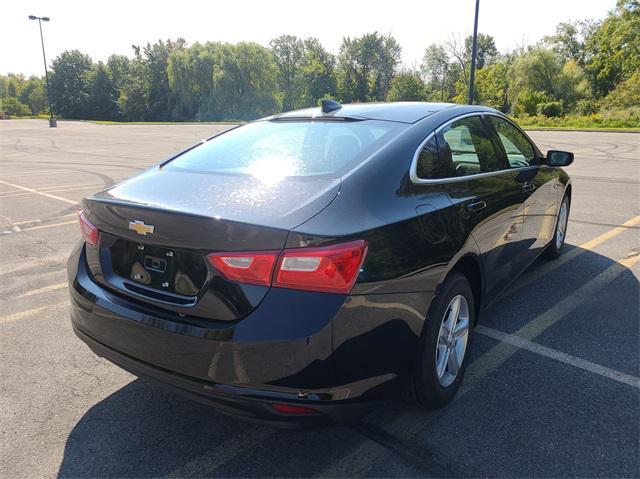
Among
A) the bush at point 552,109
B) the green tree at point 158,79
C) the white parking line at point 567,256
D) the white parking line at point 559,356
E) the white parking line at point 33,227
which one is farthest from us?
the green tree at point 158,79

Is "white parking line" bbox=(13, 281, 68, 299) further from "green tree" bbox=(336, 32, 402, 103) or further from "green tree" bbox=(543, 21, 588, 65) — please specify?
"green tree" bbox=(336, 32, 402, 103)

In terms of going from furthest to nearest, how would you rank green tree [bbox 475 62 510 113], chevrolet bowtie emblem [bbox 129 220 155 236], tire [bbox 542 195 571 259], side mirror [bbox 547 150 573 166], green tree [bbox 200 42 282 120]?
green tree [bbox 200 42 282 120] < green tree [bbox 475 62 510 113] < tire [bbox 542 195 571 259] < side mirror [bbox 547 150 573 166] < chevrolet bowtie emblem [bbox 129 220 155 236]

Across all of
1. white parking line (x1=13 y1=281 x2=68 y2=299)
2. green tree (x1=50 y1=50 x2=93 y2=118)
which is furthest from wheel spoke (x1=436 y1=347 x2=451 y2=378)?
green tree (x1=50 y1=50 x2=93 y2=118)

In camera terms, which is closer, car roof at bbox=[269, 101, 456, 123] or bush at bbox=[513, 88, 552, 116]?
car roof at bbox=[269, 101, 456, 123]

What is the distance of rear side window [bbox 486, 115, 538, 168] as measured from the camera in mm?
3828

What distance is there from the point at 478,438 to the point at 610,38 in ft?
208

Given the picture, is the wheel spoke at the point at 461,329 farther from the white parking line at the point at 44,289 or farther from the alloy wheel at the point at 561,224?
the white parking line at the point at 44,289

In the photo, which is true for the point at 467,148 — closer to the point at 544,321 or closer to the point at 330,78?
the point at 544,321

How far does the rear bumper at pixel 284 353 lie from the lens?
6.48ft

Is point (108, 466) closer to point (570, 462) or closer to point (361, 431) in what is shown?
point (361, 431)

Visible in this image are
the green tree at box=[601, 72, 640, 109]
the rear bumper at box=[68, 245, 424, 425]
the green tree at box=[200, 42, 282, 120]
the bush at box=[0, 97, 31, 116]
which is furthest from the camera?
the bush at box=[0, 97, 31, 116]

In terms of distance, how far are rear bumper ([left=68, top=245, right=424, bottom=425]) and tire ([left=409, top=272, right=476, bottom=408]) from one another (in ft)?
0.56

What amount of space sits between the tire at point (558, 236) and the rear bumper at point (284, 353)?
11.1 feet

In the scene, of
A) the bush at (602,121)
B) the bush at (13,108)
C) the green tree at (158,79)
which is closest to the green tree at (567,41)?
the bush at (602,121)
